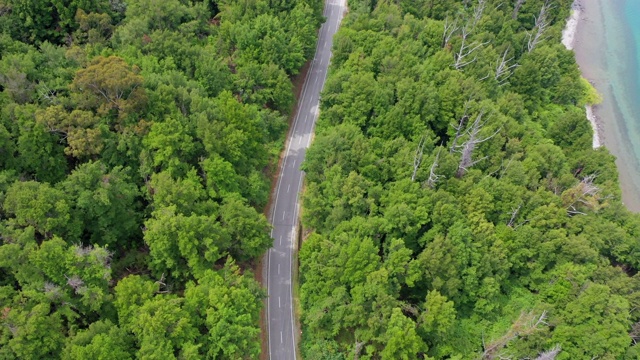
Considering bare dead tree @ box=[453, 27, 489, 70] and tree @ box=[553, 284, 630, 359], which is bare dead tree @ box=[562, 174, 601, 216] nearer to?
tree @ box=[553, 284, 630, 359]

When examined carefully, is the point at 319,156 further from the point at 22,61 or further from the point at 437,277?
the point at 22,61

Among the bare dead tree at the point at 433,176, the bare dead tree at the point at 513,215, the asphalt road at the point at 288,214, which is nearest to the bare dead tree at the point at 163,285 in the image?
the asphalt road at the point at 288,214

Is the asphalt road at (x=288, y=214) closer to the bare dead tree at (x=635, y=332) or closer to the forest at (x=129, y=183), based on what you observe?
the forest at (x=129, y=183)

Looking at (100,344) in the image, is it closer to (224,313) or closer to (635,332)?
(224,313)

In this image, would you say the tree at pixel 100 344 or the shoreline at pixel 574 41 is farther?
the shoreline at pixel 574 41

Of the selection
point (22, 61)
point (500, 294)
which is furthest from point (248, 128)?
point (500, 294)

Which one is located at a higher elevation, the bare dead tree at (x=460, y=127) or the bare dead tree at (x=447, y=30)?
the bare dead tree at (x=447, y=30)
